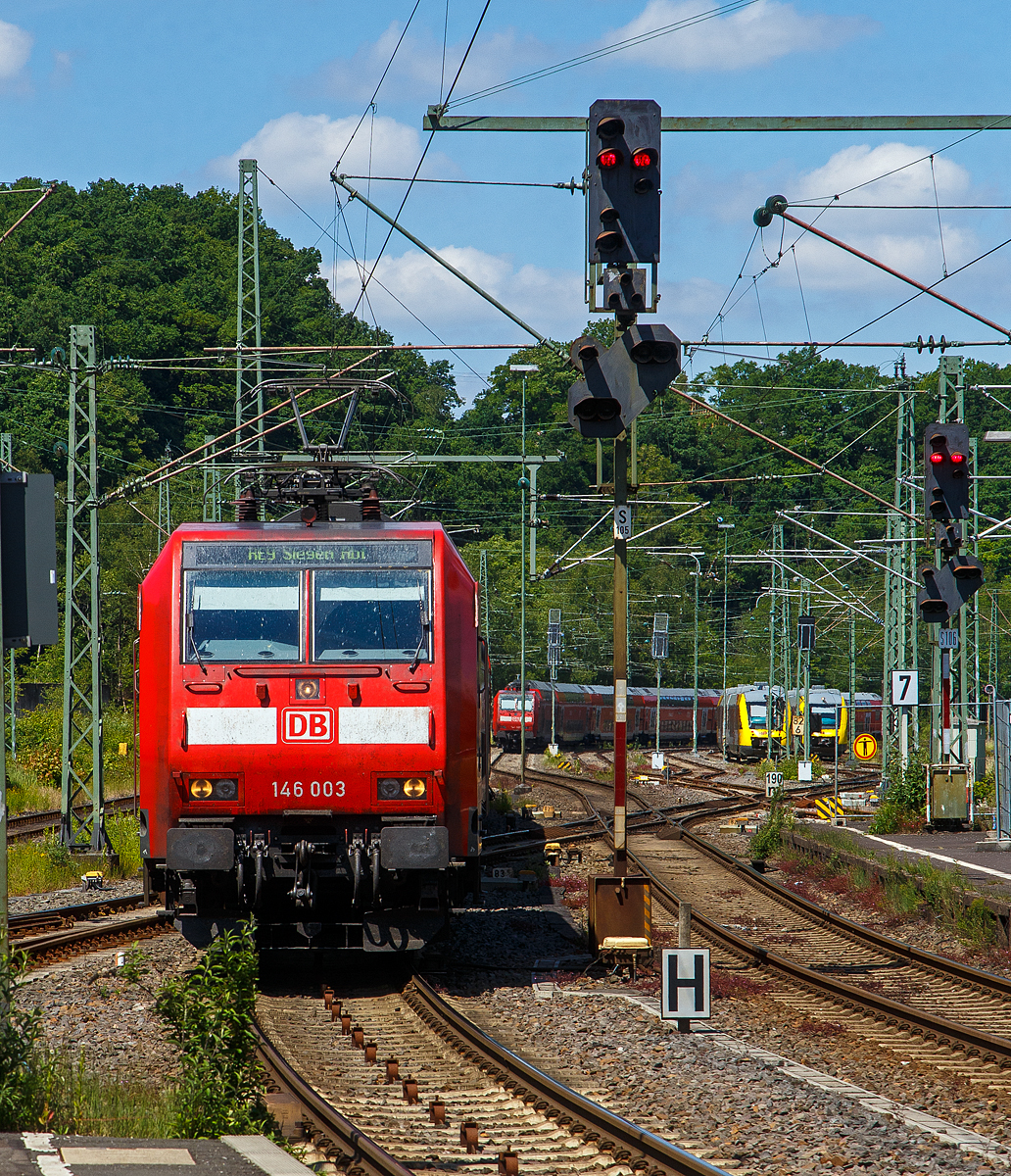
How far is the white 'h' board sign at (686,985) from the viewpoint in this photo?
9875 millimetres

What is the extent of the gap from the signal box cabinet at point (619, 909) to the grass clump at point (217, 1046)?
5.13 metres

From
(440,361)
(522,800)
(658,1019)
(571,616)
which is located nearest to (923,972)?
(658,1019)

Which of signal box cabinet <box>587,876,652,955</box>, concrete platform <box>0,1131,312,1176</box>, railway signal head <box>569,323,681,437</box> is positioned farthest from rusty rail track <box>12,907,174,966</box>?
concrete platform <box>0,1131,312,1176</box>

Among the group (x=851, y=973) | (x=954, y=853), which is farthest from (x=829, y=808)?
(x=851, y=973)

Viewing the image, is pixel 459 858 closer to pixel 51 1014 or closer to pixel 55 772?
pixel 51 1014

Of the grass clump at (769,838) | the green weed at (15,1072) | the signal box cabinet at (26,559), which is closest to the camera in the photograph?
the green weed at (15,1072)

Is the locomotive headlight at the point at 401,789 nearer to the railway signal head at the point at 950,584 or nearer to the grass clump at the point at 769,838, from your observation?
the railway signal head at the point at 950,584

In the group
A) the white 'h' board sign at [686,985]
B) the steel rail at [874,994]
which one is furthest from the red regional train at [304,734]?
the steel rail at [874,994]

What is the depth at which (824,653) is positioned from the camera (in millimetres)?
82250

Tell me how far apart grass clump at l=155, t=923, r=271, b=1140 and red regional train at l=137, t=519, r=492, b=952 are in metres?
3.24

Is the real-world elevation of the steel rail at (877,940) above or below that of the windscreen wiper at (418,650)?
below

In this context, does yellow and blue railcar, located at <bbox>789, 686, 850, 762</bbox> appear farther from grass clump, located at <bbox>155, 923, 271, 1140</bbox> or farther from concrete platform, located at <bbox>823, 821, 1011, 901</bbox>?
grass clump, located at <bbox>155, 923, 271, 1140</bbox>

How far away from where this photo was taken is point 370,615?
11.7 m

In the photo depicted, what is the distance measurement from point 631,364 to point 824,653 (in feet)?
240
